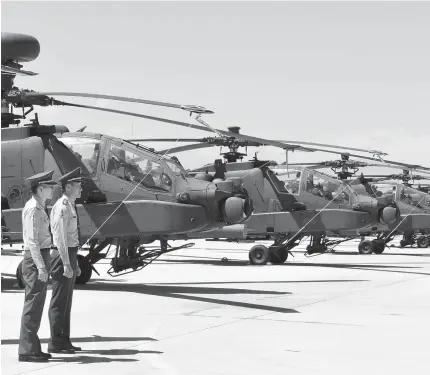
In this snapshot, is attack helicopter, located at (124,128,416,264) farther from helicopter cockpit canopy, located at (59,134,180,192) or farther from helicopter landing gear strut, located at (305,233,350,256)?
helicopter cockpit canopy, located at (59,134,180,192)

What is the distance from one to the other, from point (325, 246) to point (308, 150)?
268 inches

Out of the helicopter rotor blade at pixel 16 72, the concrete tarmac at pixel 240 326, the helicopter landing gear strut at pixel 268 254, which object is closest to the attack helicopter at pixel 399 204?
the helicopter landing gear strut at pixel 268 254

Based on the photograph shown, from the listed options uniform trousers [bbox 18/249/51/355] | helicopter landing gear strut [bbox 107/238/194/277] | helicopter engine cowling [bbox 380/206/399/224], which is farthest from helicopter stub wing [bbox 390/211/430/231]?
uniform trousers [bbox 18/249/51/355]

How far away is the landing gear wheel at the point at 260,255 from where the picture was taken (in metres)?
20.6

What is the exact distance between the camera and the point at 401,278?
620 inches

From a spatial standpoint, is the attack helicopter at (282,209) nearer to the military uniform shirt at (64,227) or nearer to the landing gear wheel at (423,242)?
the landing gear wheel at (423,242)

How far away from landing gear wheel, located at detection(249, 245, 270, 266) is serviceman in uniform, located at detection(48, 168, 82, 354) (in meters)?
13.7

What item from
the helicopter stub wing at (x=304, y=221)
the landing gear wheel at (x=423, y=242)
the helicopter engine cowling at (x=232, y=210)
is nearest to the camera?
the helicopter engine cowling at (x=232, y=210)

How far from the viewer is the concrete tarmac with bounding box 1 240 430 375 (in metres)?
6.64

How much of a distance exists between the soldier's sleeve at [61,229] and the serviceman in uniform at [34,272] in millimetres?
154

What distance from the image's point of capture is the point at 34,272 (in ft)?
22.1

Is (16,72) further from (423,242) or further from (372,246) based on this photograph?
(423,242)

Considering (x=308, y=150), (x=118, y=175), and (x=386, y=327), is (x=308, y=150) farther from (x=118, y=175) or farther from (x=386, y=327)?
(x=386, y=327)

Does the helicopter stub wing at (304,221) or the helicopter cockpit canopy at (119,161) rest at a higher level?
the helicopter cockpit canopy at (119,161)
